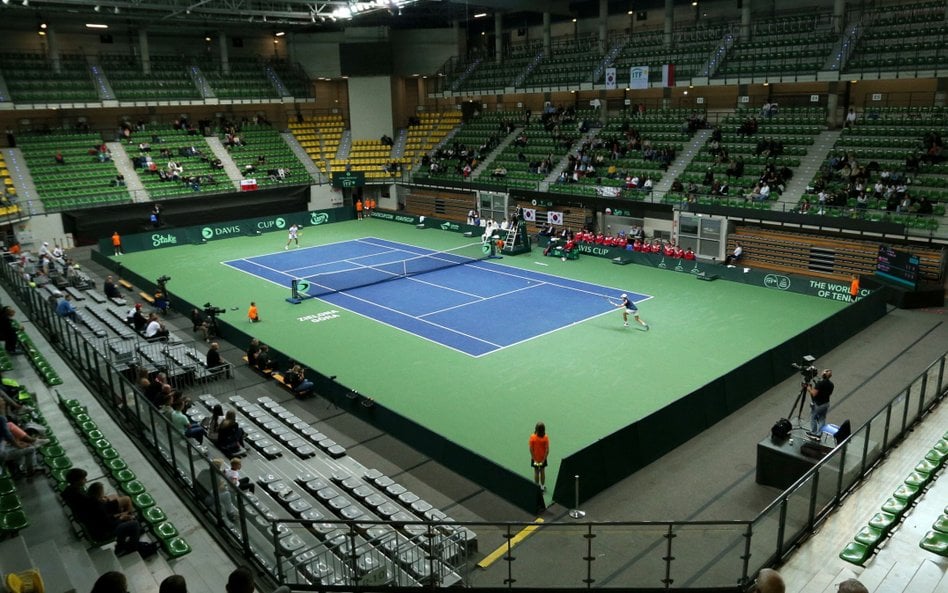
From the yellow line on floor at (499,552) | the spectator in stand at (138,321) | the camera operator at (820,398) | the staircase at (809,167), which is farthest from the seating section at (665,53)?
the yellow line on floor at (499,552)

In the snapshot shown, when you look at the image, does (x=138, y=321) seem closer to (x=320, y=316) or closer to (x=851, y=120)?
(x=320, y=316)

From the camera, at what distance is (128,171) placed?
47.2 metres

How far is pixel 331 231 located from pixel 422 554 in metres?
37.7

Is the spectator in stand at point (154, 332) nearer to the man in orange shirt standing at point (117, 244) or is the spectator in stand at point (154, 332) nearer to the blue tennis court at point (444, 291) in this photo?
the blue tennis court at point (444, 291)

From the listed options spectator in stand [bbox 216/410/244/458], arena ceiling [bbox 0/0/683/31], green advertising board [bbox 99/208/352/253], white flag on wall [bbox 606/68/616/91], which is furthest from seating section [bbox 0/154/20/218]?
white flag on wall [bbox 606/68/616/91]

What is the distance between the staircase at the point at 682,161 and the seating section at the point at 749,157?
0.47m

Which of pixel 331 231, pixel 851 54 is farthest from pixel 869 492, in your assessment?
pixel 331 231

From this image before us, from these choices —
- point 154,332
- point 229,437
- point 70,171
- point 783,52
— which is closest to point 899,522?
point 229,437

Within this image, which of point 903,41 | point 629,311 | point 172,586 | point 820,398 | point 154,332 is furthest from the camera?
point 903,41

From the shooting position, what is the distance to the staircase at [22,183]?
4050cm

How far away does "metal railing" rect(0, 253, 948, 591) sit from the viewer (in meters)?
9.68

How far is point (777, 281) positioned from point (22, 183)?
42.2 metres

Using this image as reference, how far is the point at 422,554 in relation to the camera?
10766mm

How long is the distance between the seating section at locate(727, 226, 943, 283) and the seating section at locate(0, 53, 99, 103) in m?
42.8
